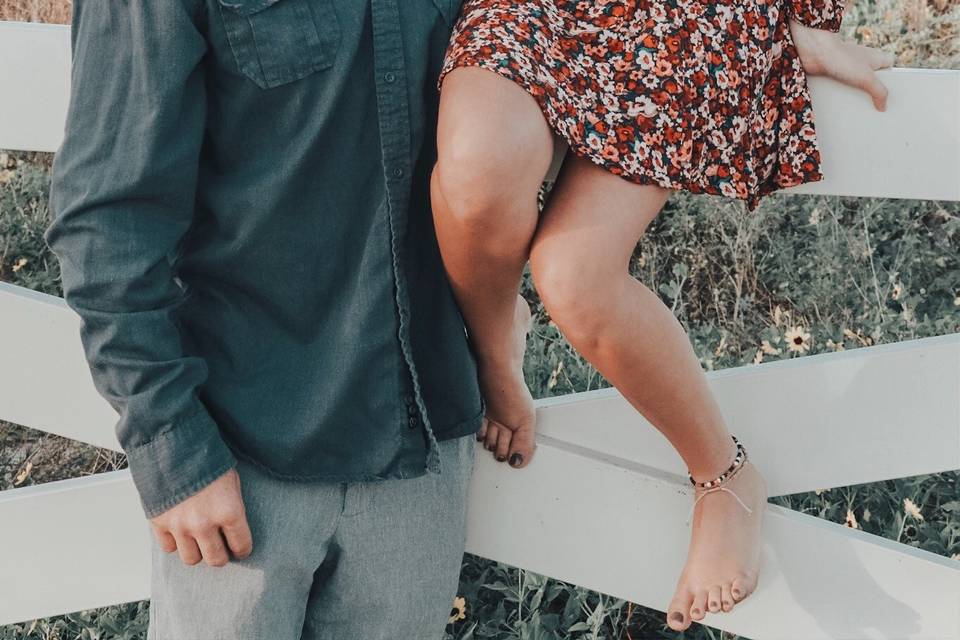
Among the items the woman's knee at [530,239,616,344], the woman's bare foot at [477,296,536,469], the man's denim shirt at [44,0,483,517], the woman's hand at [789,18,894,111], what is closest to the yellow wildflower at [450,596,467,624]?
the woman's bare foot at [477,296,536,469]

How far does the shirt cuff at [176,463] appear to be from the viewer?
1.55 metres

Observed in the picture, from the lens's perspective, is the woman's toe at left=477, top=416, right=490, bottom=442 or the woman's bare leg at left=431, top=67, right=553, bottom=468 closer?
the woman's bare leg at left=431, top=67, right=553, bottom=468

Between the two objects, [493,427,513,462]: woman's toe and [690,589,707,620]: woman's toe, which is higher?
[493,427,513,462]: woman's toe

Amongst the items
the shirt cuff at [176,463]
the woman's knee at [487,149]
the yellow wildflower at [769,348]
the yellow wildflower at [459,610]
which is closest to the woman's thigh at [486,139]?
the woman's knee at [487,149]

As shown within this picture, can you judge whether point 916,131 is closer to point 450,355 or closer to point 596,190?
point 596,190

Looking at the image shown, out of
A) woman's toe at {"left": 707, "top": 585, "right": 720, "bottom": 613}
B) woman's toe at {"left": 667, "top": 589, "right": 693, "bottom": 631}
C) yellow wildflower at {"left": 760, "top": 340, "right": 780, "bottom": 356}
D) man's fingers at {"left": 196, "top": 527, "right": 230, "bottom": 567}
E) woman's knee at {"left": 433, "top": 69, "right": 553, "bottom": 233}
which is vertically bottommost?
yellow wildflower at {"left": 760, "top": 340, "right": 780, "bottom": 356}

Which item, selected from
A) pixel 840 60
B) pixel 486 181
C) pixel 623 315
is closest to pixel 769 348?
pixel 840 60

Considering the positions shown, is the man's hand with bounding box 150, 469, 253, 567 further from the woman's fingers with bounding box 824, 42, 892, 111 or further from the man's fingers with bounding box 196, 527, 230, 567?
the woman's fingers with bounding box 824, 42, 892, 111

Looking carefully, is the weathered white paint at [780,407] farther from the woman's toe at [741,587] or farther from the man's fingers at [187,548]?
the man's fingers at [187,548]

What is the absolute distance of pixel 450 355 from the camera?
69.7 inches

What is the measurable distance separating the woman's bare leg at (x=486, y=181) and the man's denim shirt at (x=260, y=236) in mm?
81

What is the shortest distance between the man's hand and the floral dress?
67 cm

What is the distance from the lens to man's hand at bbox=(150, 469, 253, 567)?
5.17ft

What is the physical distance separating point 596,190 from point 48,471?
2.25 m
